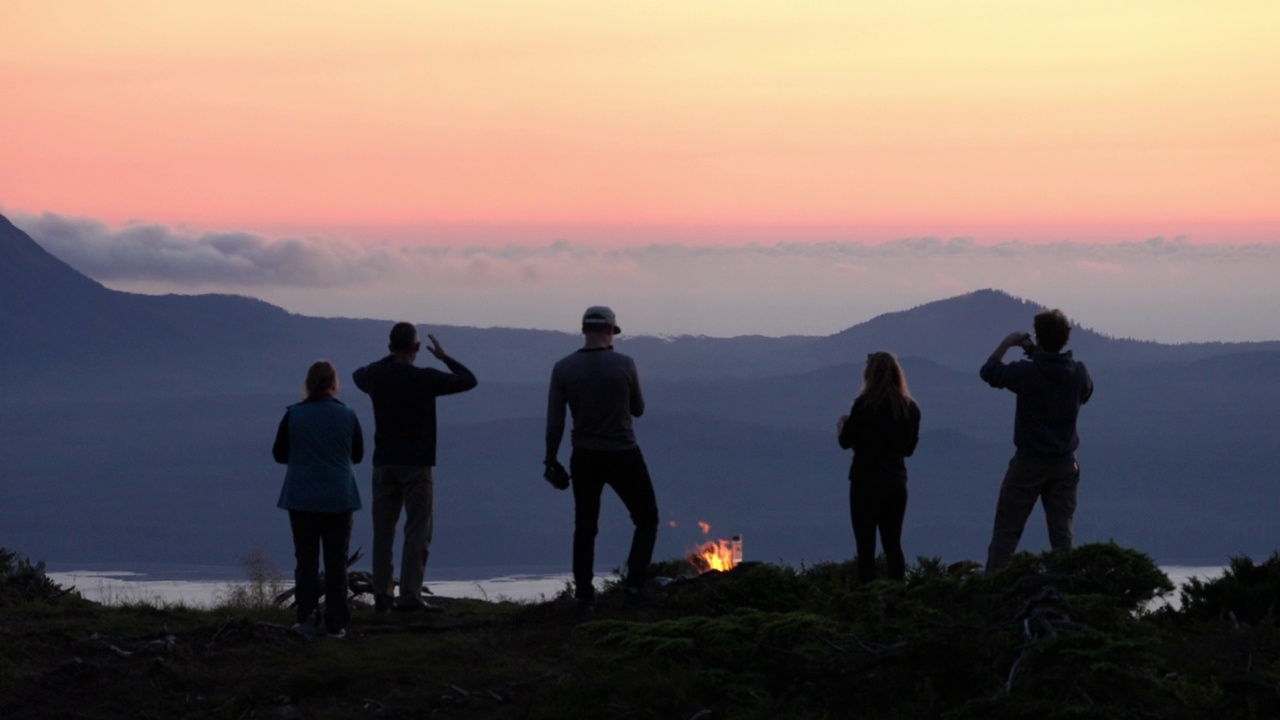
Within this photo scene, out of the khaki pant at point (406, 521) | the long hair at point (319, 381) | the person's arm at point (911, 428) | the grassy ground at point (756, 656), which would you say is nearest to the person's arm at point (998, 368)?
the person's arm at point (911, 428)

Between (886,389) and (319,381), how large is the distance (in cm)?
378

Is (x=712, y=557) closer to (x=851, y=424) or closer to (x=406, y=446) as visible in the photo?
(x=851, y=424)

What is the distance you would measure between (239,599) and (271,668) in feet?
21.2

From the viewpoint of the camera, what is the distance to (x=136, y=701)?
32.2ft

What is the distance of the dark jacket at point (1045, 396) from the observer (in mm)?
11594

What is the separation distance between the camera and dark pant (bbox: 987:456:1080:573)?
1180cm

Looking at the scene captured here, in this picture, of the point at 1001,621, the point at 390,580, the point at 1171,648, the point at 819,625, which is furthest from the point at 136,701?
the point at 1171,648

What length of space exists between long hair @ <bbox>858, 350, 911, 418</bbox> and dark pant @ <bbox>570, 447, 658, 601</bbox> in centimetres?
162

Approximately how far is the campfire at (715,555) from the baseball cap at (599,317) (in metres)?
2.03

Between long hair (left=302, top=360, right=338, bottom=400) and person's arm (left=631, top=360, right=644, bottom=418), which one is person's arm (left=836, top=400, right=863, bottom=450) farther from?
long hair (left=302, top=360, right=338, bottom=400)

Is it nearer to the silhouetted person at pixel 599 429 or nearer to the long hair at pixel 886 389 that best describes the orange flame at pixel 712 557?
the silhouetted person at pixel 599 429

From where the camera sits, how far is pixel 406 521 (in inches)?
486

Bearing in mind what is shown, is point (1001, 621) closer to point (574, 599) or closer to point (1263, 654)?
point (1263, 654)

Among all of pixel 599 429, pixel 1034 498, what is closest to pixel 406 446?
pixel 599 429
